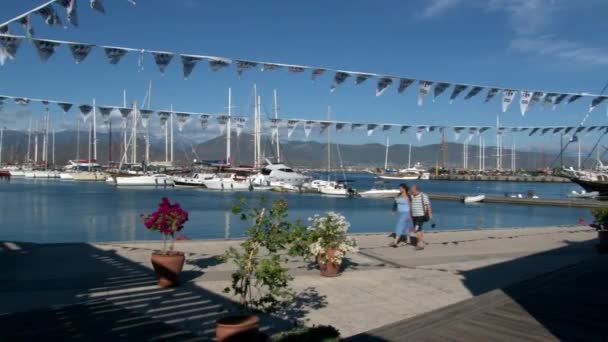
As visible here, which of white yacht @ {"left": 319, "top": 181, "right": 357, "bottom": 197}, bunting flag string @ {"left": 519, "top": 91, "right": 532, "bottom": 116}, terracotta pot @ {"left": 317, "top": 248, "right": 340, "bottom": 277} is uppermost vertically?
bunting flag string @ {"left": 519, "top": 91, "right": 532, "bottom": 116}

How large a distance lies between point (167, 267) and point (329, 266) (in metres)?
2.85

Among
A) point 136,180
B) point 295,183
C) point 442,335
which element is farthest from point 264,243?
point 136,180

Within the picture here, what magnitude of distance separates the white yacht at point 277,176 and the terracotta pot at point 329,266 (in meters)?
69.7

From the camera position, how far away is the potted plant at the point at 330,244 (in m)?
9.93

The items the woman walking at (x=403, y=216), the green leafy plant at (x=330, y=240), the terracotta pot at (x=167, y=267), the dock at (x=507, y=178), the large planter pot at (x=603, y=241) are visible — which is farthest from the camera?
the dock at (x=507, y=178)

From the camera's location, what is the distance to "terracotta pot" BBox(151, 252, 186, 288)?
28.6ft

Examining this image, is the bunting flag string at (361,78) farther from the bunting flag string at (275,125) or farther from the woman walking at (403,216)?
the bunting flag string at (275,125)

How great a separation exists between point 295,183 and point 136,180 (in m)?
24.3

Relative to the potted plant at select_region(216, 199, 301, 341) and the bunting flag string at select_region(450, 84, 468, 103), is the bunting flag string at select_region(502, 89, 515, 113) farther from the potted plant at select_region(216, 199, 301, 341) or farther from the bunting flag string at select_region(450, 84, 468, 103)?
the potted plant at select_region(216, 199, 301, 341)

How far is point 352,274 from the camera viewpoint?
10359mm

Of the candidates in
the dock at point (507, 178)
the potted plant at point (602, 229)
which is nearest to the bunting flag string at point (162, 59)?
the potted plant at point (602, 229)

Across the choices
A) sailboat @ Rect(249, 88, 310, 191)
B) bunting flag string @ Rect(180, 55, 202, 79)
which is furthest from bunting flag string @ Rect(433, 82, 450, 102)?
sailboat @ Rect(249, 88, 310, 191)

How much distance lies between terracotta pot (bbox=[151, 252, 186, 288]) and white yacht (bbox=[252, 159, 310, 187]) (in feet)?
232

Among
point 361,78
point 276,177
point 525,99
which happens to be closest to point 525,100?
point 525,99
